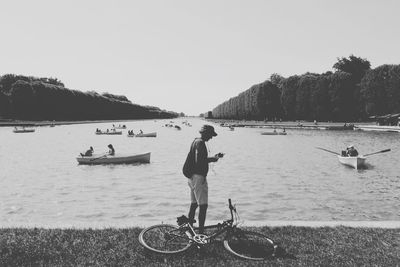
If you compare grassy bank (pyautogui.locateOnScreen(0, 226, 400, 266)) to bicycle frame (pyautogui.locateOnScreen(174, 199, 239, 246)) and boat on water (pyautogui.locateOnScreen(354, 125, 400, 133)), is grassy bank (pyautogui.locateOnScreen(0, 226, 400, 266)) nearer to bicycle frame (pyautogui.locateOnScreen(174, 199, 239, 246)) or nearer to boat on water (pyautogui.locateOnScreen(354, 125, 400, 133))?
bicycle frame (pyautogui.locateOnScreen(174, 199, 239, 246))

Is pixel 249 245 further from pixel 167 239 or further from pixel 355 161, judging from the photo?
pixel 355 161

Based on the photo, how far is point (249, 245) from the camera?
8.78 meters

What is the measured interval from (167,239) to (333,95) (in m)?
94.3

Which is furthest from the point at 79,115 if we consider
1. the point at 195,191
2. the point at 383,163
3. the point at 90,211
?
the point at 195,191

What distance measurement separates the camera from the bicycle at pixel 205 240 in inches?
332

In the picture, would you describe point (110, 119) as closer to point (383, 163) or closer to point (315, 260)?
point (383, 163)

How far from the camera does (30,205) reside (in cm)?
1989

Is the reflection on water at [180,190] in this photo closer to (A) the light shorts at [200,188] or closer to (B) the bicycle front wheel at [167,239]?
(B) the bicycle front wheel at [167,239]

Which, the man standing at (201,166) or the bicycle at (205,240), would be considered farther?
the man standing at (201,166)

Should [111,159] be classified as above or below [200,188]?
below

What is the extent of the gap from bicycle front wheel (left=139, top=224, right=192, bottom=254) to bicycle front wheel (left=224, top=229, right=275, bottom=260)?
0.86 metres

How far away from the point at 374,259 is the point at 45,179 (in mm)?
23809

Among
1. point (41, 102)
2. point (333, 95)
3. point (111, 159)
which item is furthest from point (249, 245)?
point (41, 102)

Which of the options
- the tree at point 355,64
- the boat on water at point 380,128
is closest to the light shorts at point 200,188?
the boat on water at point 380,128
